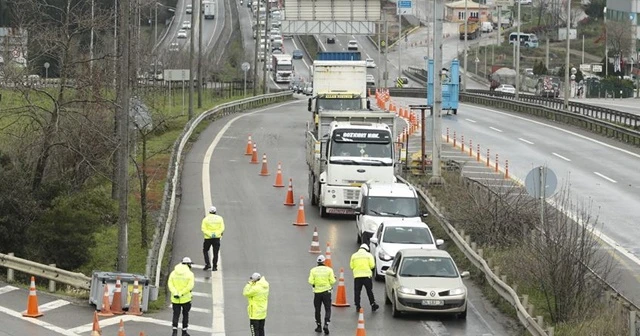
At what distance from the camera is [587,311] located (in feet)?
78.2

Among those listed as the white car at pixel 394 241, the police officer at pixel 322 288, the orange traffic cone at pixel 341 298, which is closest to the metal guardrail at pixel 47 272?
the orange traffic cone at pixel 341 298

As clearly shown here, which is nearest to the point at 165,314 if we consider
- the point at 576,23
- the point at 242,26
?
the point at 242,26

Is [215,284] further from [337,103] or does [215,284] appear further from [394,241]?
[337,103]

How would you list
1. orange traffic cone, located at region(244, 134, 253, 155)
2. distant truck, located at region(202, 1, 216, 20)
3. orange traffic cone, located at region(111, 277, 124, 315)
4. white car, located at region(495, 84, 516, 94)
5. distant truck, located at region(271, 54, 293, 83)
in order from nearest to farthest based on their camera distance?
orange traffic cone, located at region(111, 277, 124, 315) < orange traffic cone, located at region(244, 134, 253, 155) < white car, located at region(495, 84, 516, 94) < distant truck, located at region(271, 54, 293, 83) < distant truck, located at region(202, 1, 216, 20)

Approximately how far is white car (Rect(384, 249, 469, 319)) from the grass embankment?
4.33 feet

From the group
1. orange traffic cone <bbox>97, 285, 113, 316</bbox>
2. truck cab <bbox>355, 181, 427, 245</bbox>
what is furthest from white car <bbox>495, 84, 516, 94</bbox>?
orange traffic cone <bbox>97, 285, 113, 316</bbox>

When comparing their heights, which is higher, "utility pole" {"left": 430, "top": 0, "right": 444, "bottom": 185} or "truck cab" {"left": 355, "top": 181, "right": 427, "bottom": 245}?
"utility pole" {"left": 430, "top": 0, "right": 444, "bottom": 185}

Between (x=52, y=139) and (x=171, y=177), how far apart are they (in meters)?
4.01

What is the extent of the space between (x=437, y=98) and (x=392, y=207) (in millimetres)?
9322

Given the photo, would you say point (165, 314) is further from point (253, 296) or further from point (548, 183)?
point (548, 183)

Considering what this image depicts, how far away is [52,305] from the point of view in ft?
85.3

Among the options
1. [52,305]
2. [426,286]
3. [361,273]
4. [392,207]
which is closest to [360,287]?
[361,273]

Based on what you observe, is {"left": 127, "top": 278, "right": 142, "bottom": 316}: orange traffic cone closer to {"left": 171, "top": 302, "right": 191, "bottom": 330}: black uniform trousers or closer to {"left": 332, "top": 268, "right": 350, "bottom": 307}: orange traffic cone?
{"left": 171, "top": 302, "right": 191, "bottom": 330}: black uniform trousers

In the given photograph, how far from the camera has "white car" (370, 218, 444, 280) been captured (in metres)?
28.8
